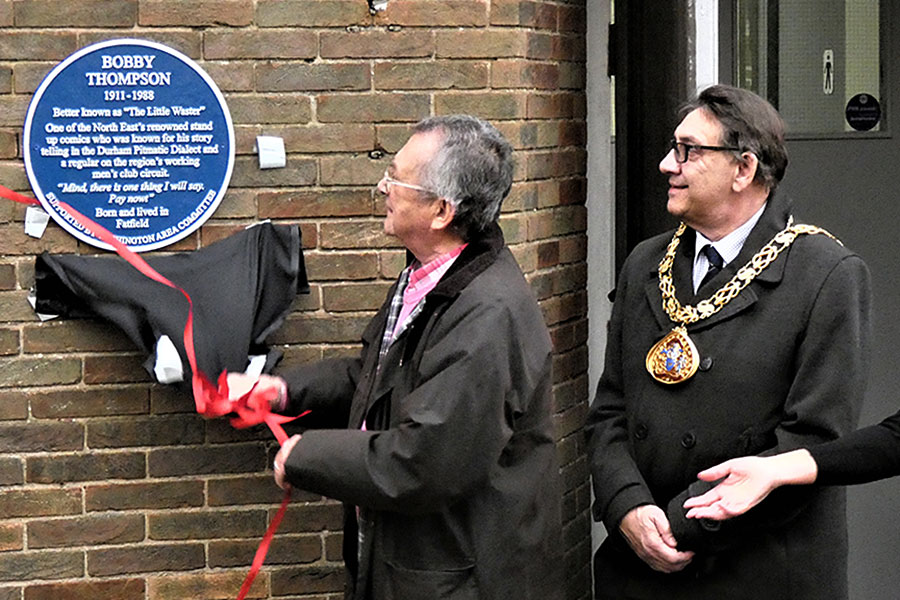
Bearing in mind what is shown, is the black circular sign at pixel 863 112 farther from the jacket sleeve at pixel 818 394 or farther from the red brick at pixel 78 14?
the red brick at pixel 78 14

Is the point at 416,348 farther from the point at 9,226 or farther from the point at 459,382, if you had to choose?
the point at 9,226

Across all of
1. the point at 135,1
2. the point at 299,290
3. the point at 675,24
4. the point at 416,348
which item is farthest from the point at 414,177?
the point at 675,24

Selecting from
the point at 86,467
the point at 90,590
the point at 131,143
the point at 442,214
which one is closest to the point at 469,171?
the point at 442,214

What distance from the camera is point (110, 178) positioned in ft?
13.8

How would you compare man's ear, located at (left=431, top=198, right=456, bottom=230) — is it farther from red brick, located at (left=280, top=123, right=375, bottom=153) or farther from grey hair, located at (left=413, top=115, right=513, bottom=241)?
red brick, located at (left=280, top=123, right=375, bottom=153)

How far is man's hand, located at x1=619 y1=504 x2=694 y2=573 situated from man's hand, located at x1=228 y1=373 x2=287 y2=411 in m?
0.97

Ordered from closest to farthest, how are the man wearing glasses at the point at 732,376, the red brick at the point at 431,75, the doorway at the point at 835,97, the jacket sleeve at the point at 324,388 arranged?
the man wearing glasses at the point at 732,376, the jacket sleeve at the point at 324,388, the red brick at the point at 431,75, the doorway at the point at 835,97

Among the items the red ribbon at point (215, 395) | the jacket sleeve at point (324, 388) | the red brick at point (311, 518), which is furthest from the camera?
the red brick at point (311, 518)

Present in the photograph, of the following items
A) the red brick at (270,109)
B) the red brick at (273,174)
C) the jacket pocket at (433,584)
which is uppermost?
the red brick at (270,109)

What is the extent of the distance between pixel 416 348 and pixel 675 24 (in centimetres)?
170

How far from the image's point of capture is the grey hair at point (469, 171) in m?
3.50

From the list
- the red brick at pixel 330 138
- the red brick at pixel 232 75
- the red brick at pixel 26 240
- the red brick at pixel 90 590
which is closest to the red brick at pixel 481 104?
the red brick at pixel 330 138

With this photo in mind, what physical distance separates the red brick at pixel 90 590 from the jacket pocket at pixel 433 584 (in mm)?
1210

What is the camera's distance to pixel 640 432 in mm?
3598
